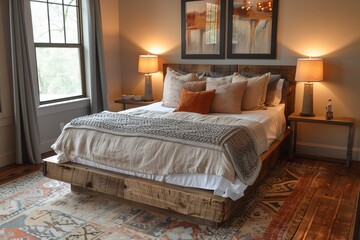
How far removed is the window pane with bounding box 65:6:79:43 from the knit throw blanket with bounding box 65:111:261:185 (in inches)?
81.3

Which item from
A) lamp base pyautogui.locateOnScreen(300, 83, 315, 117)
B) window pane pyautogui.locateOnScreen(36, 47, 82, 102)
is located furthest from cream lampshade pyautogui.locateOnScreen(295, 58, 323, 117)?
window pane pyautogui.locateOnScreen(36, 47, 82, 102)

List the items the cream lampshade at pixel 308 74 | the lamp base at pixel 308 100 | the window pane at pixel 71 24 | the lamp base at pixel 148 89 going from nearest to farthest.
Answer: the cream lampshade at pixel 308 74 → the lamp base at pixel 308 100 → the window pane at pixel 71 24 → the lamp base at pixel 148 89

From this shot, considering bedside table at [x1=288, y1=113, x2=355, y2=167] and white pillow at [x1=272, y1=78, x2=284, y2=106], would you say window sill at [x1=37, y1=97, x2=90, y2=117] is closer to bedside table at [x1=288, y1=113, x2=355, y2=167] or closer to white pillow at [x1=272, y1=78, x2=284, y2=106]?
white pillow at [x1=272, y1=78, x2=284, y2=106]

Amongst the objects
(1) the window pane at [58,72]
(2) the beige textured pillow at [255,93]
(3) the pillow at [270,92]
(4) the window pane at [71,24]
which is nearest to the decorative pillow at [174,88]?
(2) the beige textured pillow at [255,93]

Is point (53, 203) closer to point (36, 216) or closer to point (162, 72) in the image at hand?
point (36, 216)

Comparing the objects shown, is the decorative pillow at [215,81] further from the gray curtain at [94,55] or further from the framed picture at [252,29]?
the gray curtain at [94,55]

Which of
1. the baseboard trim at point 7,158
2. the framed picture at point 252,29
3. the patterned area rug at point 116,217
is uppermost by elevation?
the framed picture at point 252,29

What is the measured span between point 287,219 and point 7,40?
11.6 feet

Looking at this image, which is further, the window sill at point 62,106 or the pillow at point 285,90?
the window sill at point 62,106

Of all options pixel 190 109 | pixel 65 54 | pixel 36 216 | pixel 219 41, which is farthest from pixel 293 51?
pixel 36 216

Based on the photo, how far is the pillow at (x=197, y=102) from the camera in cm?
367

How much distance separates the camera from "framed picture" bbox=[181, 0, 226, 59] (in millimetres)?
4543

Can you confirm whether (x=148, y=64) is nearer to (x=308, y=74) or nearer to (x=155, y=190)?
(x=308, y=74)

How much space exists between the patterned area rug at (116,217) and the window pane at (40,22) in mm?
1973
